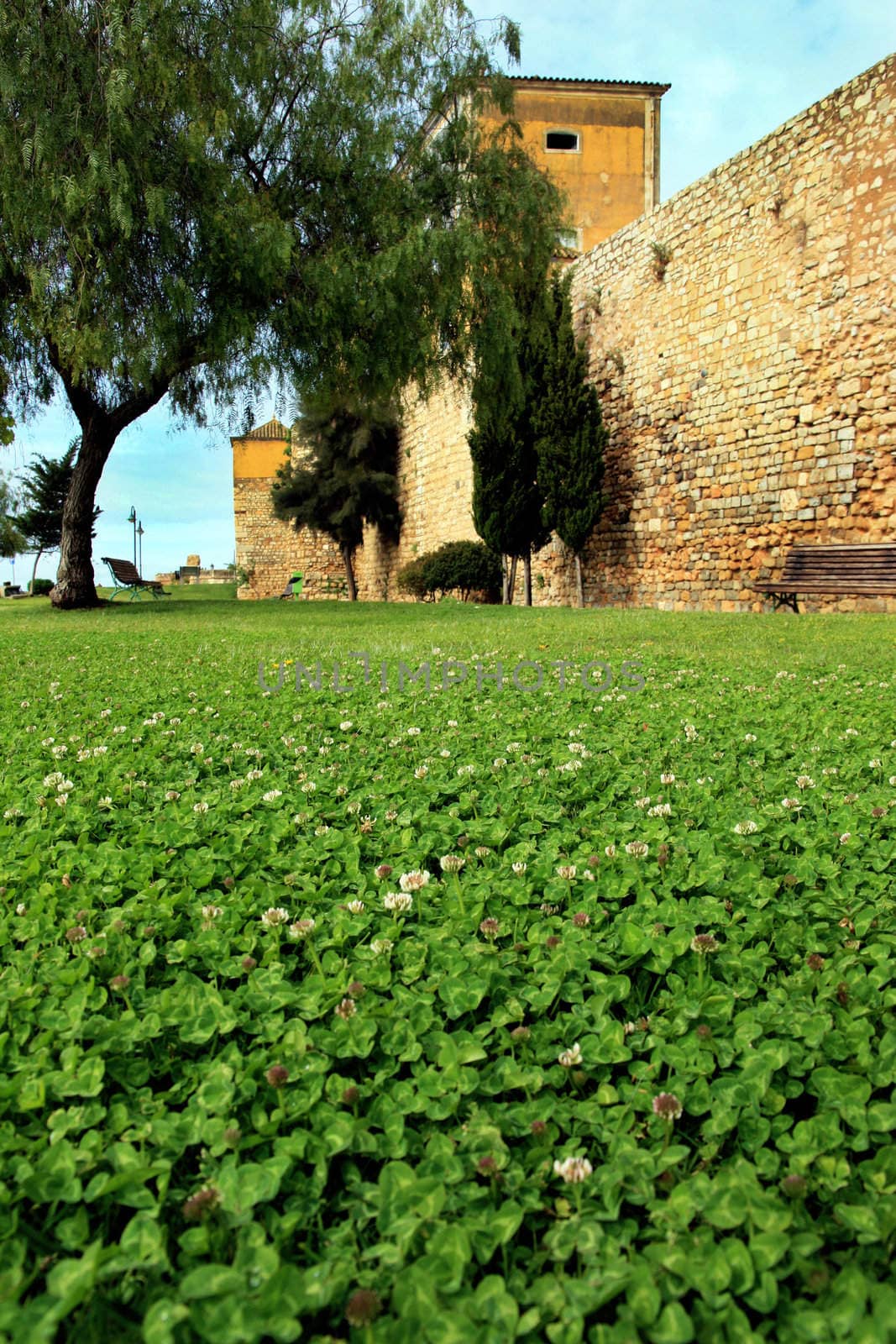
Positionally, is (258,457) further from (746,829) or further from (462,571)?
→ (746,829)

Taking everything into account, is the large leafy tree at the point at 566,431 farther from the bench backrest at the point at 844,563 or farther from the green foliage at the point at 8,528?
the green foliage at the point at 8,528

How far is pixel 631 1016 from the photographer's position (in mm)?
1489

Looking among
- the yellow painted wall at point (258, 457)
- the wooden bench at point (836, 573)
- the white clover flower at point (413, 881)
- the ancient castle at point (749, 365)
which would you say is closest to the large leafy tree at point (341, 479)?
the ancient castle at point (749, 365)

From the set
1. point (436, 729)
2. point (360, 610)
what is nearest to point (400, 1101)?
point (436, 729)

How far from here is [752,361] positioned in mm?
12234

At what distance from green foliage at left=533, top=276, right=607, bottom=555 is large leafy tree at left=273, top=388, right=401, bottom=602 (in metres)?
10.9

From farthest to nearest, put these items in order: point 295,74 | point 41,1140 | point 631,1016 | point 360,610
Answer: point 360,610
point 295,74
point 631,1016
point 41,1140

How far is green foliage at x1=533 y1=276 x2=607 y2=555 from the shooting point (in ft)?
47.8

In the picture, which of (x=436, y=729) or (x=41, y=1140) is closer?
(x=41, y=1140)

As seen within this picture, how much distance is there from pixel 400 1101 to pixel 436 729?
2.35 metres

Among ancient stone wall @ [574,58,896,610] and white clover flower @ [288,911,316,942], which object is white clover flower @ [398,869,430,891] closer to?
white clover flower @ [288,911,316,942]

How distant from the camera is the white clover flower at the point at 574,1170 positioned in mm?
1090

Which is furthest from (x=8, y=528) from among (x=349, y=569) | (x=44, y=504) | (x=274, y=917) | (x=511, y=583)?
(x=274, y=917)

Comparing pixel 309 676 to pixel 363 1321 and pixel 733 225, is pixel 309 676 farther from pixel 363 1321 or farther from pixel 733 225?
pixel 733 225
